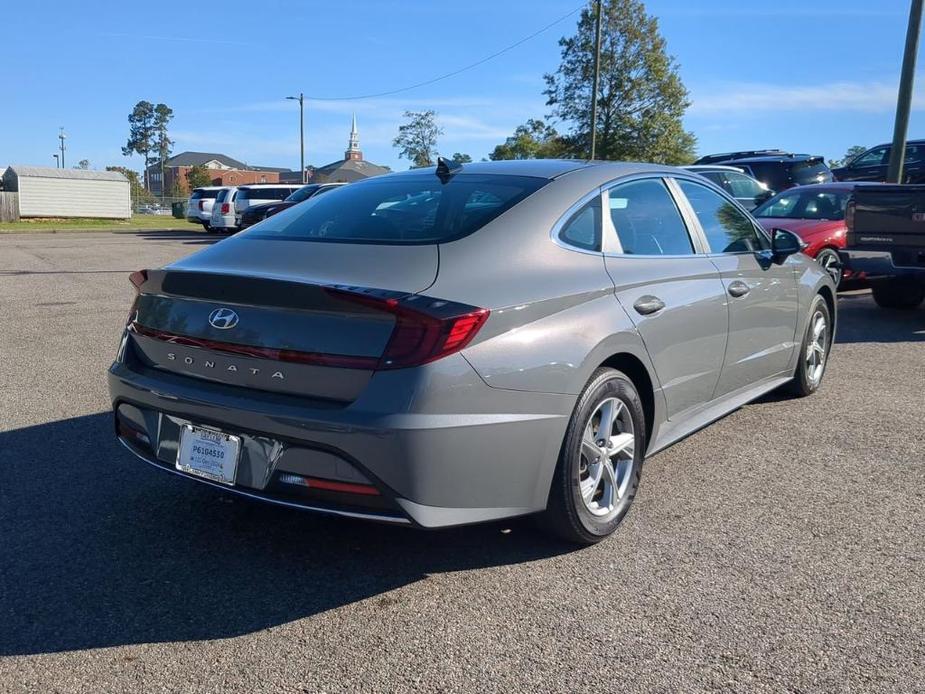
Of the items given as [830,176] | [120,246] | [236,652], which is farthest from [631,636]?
[120,246]

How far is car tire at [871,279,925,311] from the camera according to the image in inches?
415

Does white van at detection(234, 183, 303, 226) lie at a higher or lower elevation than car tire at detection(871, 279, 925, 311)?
higher

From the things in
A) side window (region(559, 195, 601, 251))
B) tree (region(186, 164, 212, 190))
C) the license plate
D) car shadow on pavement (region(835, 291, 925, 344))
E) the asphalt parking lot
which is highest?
tree (region(186, 164, 212, 190))

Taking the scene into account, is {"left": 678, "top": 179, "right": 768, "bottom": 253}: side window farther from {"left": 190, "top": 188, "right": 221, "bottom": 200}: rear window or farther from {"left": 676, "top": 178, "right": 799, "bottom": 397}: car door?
{"left": 190, "top": 188, "right": 221, "bottom": 200}: rear window

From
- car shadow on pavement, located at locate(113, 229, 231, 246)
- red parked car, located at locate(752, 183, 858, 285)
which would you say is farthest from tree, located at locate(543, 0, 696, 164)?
red parked car, located at locate(752, 183, 858, 285)

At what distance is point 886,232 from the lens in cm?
945

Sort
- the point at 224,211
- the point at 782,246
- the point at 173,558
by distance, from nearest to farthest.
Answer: the point at 173,558 < the point at 782,246 < the point at 224,211

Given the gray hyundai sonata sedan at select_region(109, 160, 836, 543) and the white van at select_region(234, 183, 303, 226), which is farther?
the white van at select_region(234, 183, 303, 226)

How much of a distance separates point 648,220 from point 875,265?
6.29 metres

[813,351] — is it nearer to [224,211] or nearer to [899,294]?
[899,294]

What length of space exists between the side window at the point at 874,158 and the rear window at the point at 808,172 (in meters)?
4.28

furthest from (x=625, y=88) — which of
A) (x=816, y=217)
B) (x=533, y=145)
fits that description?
(x=816, y=217)

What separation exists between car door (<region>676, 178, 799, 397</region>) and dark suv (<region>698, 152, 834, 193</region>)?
14.3 meters

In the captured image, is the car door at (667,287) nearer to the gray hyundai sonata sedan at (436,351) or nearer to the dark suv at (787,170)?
the gray hyundai sonata sedan at (436,351)
